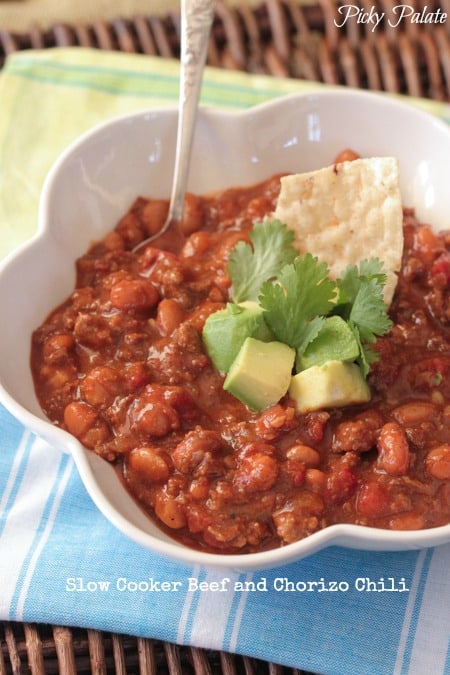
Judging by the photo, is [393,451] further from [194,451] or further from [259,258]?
[259,258]

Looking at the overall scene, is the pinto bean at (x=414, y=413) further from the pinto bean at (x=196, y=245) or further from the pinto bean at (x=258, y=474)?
the pinto bean at (x=196, y=245)

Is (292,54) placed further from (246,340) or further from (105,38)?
(246,340)

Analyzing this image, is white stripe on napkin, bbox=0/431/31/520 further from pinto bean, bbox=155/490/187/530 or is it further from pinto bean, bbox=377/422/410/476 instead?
pinto bean, bbox=377/422/410/476

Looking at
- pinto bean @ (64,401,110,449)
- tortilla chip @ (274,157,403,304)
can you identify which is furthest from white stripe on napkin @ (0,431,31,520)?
tortilla chip @ (274,157,403,304)

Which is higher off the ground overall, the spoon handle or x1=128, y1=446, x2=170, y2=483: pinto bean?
the spoon handle

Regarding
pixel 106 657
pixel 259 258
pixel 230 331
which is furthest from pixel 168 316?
pixel 106 657

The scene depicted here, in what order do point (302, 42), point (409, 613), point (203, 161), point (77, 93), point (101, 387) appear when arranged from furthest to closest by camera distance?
1. point (302, 42)
2. point (77, 93)
3. point (203, 161)
4. point (101, 387)
5. point (409, 613)

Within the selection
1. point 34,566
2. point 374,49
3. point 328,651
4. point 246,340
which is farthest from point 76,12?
A: point 328,651
